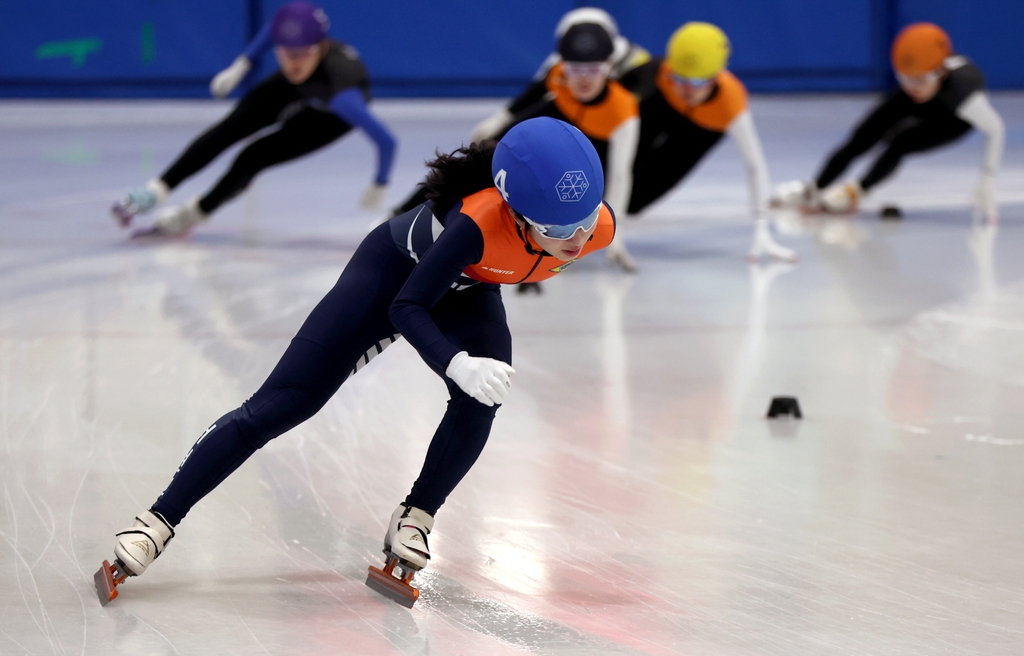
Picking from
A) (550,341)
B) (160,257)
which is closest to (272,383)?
(550,341)

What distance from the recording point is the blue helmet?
94.1 inches

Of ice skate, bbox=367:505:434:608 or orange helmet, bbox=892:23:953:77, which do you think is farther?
orange helmet, bbox=892:23:953:77

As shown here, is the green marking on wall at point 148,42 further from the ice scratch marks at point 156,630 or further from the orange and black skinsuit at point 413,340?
the ice scratch marks at point 156,630

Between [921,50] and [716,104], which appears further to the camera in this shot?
[921,50]

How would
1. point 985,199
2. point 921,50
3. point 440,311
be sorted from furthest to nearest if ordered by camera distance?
point 985,199
point 921,50
point 440,311

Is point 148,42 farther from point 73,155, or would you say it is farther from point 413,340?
point 413,340

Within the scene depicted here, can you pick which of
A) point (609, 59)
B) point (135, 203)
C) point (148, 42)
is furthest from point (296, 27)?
point (148, 42)

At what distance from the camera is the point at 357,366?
104 inches

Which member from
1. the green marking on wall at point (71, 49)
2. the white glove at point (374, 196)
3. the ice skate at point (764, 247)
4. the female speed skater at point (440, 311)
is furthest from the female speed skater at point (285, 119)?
the green marking on wall at point (71, 49)

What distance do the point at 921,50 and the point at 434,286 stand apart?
5.68 m

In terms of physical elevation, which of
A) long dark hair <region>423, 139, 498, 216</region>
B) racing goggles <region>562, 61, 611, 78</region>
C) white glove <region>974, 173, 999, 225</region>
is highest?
long dark hair <region>423, 139, 498, 216</region>

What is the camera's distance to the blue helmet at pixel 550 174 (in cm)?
239

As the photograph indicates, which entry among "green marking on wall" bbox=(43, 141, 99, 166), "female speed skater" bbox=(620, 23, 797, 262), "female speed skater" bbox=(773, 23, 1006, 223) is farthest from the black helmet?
"green marking on wall" bbox=(43, 141, 99, 166)

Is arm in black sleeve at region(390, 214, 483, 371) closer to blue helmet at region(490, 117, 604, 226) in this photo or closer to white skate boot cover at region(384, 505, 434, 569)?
blue helmet at region(490, 117, 604, 226)
